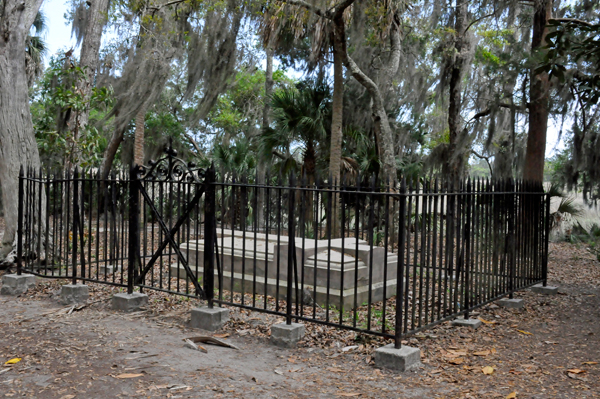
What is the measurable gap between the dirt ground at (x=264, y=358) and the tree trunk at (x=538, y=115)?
3945mm

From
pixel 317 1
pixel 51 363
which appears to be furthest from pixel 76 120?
pixel 51 363

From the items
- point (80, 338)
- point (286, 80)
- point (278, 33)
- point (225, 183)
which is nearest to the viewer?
point (80, 338)

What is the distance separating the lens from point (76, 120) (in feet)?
40.7

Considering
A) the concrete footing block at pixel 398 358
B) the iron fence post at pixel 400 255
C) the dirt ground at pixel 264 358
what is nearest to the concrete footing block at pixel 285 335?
the dirt ground at pixel 264 358

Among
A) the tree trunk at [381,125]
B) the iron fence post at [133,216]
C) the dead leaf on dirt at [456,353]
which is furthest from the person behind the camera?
the tree trunk at [381,125]

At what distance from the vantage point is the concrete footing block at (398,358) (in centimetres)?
477

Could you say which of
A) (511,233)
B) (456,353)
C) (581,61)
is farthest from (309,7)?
(456,353)

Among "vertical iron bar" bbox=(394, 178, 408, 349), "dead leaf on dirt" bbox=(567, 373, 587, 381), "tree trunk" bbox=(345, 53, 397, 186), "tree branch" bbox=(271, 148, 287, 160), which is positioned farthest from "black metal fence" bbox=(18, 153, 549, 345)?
"tree branch" bbox=(271, 148, 287, 160)

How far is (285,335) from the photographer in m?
5.46

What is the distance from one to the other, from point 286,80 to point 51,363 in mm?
23132

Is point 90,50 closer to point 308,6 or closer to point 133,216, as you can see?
point 308,6

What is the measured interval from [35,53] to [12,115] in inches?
520

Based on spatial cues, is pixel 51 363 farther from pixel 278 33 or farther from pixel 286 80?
pixel 286 80

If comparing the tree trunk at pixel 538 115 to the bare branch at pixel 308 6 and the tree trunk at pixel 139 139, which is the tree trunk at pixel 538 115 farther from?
the tree trunk at pixel 139 139
